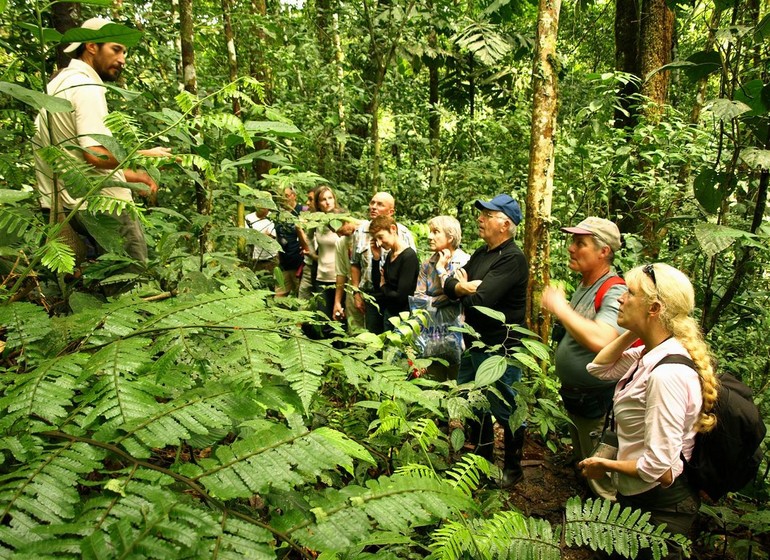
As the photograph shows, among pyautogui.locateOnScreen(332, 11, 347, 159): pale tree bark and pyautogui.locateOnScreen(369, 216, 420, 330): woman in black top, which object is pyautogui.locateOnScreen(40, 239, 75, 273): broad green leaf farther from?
pyautogui.locateOnScreen(332, 11, 347, 159): pale tree bark

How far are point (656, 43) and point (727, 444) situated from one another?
21.4 ft

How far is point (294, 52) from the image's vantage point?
9.24 meters

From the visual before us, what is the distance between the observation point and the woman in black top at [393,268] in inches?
192

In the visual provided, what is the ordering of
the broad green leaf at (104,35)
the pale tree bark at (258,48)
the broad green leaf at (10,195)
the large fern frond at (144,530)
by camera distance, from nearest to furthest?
the large fern frond at (144,530) < the broad green leaf at (104,35) < the broad green leaf at (10,195) < the pale tree bark at (258,48)

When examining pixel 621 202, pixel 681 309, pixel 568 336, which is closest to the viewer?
pixel 681 309

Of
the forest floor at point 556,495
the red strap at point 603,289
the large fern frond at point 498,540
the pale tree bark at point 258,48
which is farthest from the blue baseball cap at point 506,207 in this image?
the pale tree bark at point 258,48

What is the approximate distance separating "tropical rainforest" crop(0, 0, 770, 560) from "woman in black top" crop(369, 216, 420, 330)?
694 millimetres

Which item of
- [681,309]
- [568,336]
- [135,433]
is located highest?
[135,433]

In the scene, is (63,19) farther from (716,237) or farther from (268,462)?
(716,237)

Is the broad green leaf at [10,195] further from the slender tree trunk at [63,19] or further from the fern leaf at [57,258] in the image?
the slender tree trunk at [63,19]

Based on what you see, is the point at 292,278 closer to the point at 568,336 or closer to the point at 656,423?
the point at 568,336

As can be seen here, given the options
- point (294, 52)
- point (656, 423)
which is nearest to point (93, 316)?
point (656, 423)

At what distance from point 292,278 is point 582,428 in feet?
Answer: 14.4

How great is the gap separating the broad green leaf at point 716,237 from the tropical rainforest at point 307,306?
0.02 m
